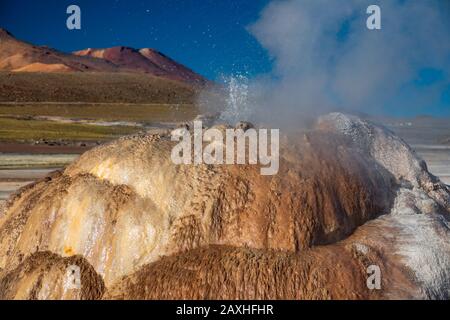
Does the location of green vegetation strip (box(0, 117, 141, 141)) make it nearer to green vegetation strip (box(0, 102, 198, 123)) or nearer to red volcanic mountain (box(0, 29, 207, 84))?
green vegetation strip (box(0, 102, 198, 123))

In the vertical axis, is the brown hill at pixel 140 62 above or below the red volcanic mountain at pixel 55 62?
above

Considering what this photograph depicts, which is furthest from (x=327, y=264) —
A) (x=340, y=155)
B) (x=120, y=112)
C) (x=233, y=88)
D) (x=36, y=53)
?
(x=36, y=53)

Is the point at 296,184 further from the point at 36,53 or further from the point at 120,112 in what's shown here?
the point at 36,53

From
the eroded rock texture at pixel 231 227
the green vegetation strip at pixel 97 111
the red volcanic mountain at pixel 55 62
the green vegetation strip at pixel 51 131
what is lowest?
the eroded rock texture at pixel 231 227

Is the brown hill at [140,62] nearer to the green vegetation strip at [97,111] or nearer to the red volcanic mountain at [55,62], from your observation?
the red volcanic mountain at [55,62]

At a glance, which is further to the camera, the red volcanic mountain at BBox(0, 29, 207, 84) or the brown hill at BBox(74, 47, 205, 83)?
the brown hill at BBox(74, 47, 205, 83)

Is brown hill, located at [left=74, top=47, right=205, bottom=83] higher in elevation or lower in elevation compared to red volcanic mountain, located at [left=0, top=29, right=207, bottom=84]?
higher

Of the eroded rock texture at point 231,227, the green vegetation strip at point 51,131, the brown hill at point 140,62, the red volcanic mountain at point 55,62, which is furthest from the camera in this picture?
the brown hill at point 140,62

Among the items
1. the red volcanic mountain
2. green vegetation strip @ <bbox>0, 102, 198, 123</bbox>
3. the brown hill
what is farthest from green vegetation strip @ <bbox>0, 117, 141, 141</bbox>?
the brown hill

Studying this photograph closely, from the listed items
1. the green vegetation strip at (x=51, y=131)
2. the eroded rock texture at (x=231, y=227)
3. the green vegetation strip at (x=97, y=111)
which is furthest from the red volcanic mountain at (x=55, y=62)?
the eroded rock texture at (x=231, y=227)

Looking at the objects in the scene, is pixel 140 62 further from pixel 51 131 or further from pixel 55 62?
pixel 51 131

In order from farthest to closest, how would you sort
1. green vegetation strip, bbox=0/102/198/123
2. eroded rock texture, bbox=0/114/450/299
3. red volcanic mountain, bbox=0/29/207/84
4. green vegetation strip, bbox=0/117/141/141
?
red volcanic mountain, bbox=0/29/207/84 < green vegetation strip, bbox=0/102/198/123 < green vegetation strip, bbox=0/117/141/141 < eroded rock texture, bbox=0/114/450/299
